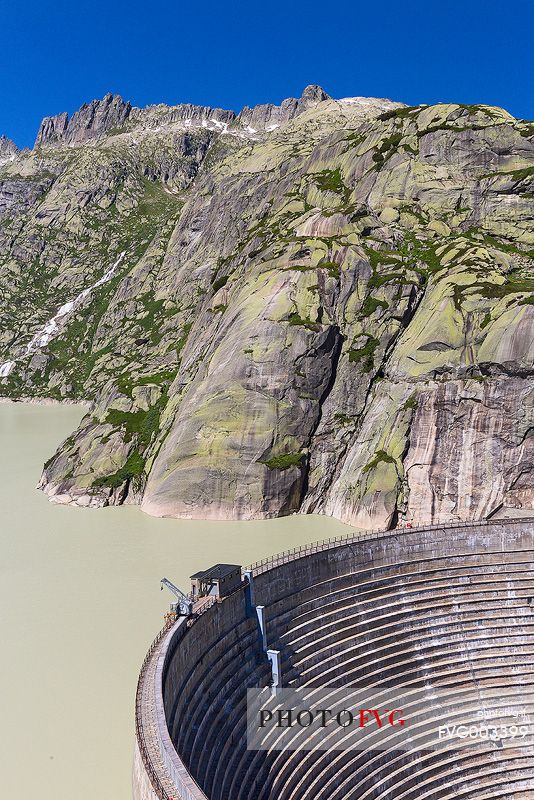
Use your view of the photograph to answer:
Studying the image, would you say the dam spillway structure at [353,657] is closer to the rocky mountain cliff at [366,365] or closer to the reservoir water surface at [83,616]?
the reservoir water surface at [83,616]

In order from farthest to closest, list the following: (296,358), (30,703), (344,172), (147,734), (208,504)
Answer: (344,172), (296,358), (208,504), (30,703), (147,734)

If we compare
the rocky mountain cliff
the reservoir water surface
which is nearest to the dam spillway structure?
the reservoir water surface

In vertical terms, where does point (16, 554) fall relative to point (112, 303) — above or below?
below

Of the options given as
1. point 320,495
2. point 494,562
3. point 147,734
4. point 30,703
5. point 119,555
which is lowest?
point 30,703

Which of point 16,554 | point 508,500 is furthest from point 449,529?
point 16,554

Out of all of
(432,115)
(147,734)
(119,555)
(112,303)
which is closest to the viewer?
(147,734)

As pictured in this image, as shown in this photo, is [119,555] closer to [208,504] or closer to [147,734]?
[208,504]

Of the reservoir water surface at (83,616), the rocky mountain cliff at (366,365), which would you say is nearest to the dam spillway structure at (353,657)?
the reservoir water surface at (83,616)

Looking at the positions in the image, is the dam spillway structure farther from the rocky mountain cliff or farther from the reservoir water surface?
the rocky mountain cliff
